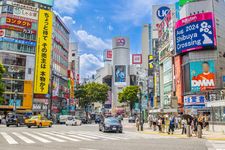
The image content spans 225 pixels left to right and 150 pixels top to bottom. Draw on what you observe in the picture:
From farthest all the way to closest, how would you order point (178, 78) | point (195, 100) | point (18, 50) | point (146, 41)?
point (146, 41) → point (18, 50) → point (178, 78) → point (195, 100)

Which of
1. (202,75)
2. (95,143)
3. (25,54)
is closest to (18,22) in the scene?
(25,54)

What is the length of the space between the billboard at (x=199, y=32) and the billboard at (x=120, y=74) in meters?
89.3

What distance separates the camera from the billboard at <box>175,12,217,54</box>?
5400 cm

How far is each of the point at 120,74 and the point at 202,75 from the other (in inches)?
3613

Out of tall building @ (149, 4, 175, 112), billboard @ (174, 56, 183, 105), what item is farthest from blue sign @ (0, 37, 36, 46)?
billboard @ (174, 56, 183, 105)

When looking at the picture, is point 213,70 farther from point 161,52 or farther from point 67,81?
point 67,81

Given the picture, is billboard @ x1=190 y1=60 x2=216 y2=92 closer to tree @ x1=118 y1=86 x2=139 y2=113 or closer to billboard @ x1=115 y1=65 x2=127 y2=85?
tree @ x1=118 y1=86 x2=139 y2=113

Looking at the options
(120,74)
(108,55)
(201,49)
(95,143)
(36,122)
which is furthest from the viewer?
(108,55)

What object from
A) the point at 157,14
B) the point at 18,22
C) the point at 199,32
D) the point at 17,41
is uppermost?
the point at 157,14

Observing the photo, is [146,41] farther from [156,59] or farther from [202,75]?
[202,75]

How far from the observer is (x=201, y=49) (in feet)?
182

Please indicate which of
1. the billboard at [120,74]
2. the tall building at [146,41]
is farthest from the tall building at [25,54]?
the billboard at [120,74]

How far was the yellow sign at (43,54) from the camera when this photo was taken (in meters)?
67.1

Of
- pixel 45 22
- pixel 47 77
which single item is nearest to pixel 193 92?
pixel 47 77
